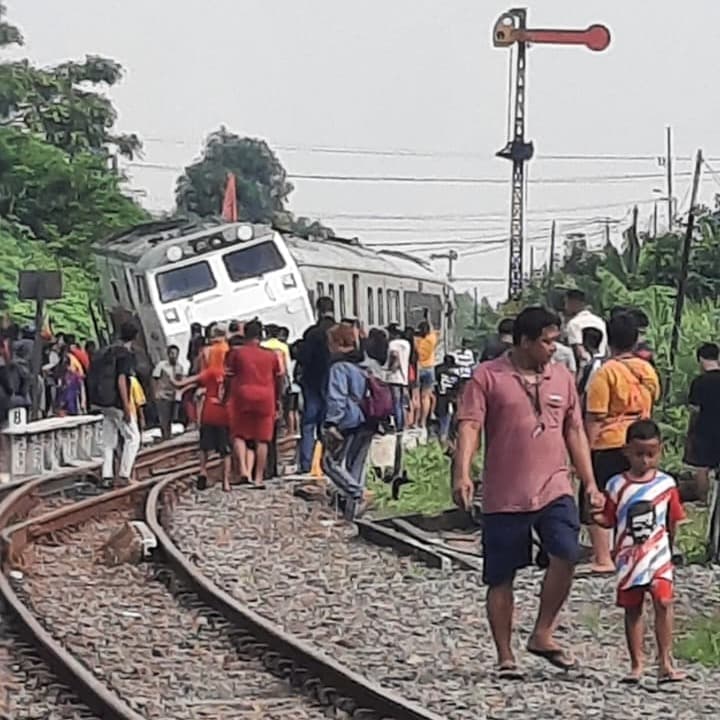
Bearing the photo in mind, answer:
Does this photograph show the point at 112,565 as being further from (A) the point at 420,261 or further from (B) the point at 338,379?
(A) the point at 420,261

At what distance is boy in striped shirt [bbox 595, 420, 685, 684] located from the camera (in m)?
9.21

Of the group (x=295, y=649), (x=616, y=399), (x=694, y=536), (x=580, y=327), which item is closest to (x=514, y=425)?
(x=295, y=649)

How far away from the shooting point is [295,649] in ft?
33.8

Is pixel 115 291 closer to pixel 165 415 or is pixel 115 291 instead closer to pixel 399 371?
pixel 165 415

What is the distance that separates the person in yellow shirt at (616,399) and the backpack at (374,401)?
357 centimetres

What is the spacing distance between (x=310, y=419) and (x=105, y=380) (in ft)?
6.57

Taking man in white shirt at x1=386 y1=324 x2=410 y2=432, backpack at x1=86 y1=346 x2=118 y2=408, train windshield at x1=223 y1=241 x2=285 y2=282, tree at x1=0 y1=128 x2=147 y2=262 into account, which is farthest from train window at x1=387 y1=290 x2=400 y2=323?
tree at x1=0 y1=128 x2=147 y2=262

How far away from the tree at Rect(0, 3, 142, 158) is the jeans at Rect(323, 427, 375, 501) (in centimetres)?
4154

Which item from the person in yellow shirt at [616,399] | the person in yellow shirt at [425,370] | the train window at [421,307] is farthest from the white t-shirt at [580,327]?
the train window at [421,307]

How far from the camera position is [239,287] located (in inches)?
1175

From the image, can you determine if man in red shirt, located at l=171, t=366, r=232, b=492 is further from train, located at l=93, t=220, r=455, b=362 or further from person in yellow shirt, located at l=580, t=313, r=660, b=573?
train, located at l=93, t=220, r=455, b=362

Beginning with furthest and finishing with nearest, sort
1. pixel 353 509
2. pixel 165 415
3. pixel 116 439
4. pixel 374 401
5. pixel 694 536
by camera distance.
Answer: pixel 165 415, pixel 116 439, pixel 353 509, pixel 374 401, pixel 694 536

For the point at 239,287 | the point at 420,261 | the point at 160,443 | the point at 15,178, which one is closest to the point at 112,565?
the point at 160,443

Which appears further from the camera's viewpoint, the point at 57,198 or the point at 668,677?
the point at 57,198
